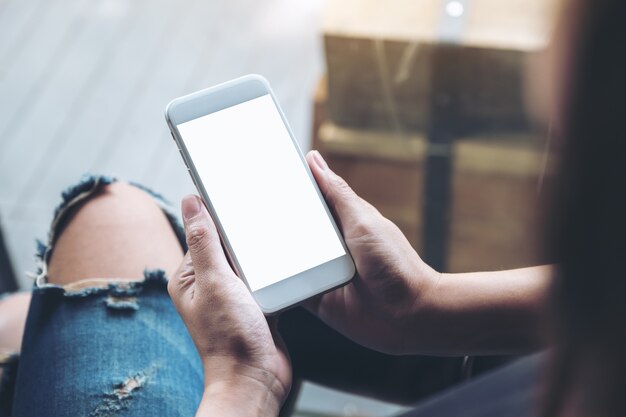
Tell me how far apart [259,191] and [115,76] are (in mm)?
850

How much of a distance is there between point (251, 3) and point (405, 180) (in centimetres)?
60

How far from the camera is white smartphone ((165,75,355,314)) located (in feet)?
1.81

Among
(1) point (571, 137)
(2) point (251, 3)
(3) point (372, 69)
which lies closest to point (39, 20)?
(2) point (251, 3)

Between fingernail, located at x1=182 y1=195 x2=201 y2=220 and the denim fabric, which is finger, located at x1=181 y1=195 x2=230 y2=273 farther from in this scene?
the denim fabric

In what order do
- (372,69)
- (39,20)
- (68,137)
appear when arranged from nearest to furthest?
(372,69) → (68,137) → (39,20)

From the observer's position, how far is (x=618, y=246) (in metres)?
0.29

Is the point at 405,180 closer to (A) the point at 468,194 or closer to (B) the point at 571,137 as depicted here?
(A) the point at 468,194

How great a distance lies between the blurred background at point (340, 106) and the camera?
36.4 inches

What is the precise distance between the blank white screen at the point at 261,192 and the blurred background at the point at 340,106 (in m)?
0.16

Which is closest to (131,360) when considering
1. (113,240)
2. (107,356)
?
(107,356)

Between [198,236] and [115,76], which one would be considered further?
[115,76]

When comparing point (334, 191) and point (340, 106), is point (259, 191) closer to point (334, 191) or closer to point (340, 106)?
point (334, 191)

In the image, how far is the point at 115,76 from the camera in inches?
52.1

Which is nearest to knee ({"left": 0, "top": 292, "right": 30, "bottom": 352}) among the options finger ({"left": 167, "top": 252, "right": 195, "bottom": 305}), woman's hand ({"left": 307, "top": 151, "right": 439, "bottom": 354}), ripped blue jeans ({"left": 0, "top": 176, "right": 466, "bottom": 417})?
ripped blue jeans ({"left": 0, "top": 176, "right": 466, "bottom": 417})
